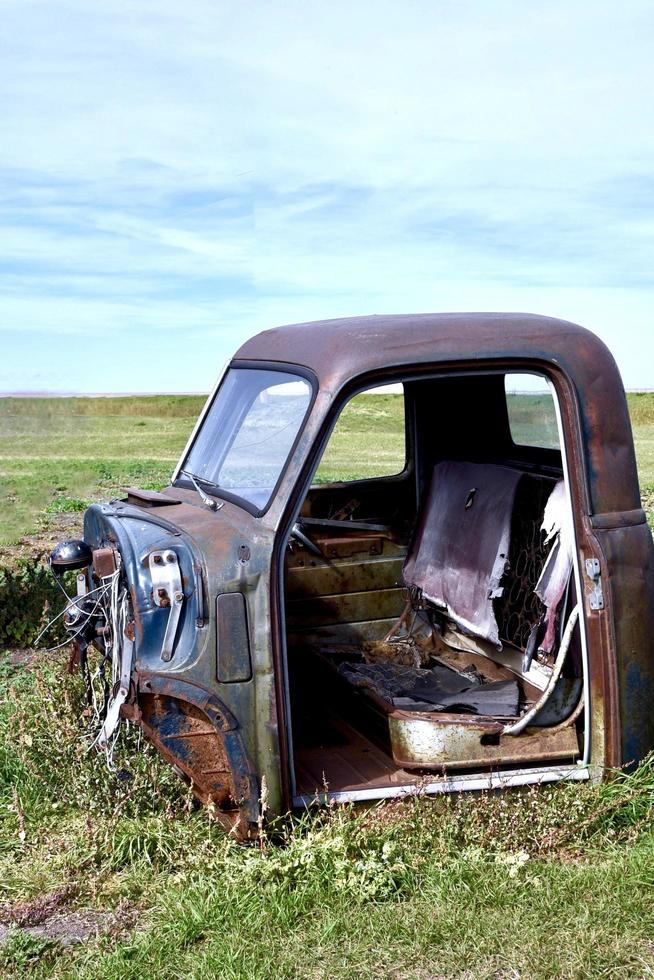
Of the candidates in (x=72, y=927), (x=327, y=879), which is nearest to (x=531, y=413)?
(x=327, y=879)

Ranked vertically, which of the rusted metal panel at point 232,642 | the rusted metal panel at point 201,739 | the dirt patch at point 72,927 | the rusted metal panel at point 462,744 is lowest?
the dirt patch at point 72,927

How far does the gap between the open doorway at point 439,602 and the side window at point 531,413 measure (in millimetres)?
12

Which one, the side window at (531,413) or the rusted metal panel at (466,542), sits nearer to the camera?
the rusted metal panel at (466,542)

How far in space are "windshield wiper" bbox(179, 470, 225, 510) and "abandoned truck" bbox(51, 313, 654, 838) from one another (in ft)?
0.05

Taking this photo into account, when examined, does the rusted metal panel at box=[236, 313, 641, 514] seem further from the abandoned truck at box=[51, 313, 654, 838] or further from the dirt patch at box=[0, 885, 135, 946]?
the dirt patch at box=[0, 885, 135, 946]

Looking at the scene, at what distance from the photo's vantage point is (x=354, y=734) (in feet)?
15.3

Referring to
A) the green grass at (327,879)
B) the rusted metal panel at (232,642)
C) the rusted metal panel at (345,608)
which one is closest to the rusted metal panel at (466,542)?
the rusted metal panel at (345,608)

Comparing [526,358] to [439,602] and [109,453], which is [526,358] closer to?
[439,602]

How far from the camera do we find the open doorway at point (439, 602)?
4070 mm

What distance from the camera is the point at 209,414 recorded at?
192 inches

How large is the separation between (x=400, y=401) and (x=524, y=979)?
351 cm

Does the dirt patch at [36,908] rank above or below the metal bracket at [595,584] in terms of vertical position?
below

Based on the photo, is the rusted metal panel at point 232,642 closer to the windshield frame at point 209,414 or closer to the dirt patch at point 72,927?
the windshield frame at point 209,414

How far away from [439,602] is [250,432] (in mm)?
1518
